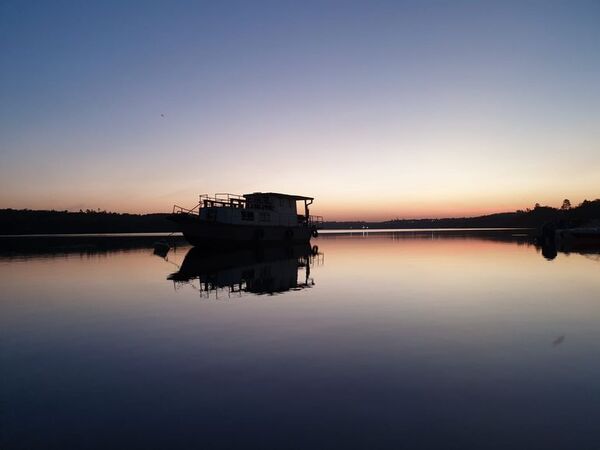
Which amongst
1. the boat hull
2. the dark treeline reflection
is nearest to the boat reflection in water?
the dark treeline reflection

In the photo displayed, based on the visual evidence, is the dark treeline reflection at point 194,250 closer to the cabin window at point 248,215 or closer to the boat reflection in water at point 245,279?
the boat reflection in water at point 245,279

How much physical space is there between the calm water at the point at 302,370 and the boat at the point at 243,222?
2309 cm

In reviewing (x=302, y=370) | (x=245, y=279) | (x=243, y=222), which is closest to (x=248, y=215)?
(x=243, y=222)

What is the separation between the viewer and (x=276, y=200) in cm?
4869

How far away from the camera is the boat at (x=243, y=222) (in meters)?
39.6

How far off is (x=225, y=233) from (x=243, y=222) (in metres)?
2.70

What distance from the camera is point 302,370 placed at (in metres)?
7.63

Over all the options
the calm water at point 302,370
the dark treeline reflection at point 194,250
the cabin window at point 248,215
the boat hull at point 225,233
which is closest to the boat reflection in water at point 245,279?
the dark treeline reflection at point 194,250

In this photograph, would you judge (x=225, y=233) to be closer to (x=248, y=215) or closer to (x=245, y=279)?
(x=248, y=215)

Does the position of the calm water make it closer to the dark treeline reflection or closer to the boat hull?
the dark treeline reflection

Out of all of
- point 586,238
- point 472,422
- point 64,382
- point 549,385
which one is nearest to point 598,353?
point 549,385

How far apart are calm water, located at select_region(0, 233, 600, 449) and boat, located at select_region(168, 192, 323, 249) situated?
23.1 metres

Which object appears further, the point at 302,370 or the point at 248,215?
the point at 248,215

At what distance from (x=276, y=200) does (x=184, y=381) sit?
42.0m
